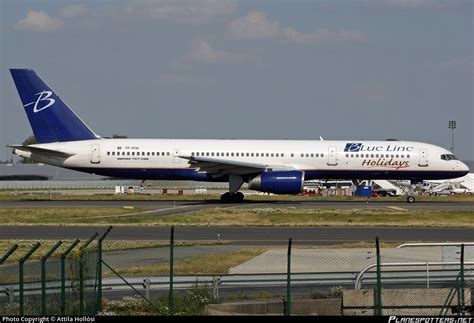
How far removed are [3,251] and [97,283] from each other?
479 inches

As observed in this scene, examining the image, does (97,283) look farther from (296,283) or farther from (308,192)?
(308,192)

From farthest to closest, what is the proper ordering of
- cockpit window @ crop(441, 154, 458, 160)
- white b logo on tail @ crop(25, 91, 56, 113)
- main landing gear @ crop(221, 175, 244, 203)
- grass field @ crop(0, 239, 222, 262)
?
cockpit window @ crop(441, 154, 458, 160) → white b logo on tail @ crop(25, 91, 56, 113) → main landing gear @ crop(221, 175, 244, 203) → grass field @ crop(0, 239, 222, 262)

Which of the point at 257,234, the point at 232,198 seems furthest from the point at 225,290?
the point at 232,198

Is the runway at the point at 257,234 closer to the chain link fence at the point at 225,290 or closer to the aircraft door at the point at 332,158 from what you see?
the chain link fence at the point at 225,290

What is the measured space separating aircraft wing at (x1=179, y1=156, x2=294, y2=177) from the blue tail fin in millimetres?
A: 7443

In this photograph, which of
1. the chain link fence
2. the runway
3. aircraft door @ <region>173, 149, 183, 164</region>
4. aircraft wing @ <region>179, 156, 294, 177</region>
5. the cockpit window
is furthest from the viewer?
the cockpit window

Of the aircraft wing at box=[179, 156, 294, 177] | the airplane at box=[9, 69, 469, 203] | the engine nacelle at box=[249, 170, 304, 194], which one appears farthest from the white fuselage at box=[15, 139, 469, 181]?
the engine nacelle at box=[249, 170, 304, 194]

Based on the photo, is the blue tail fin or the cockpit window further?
the cockpit window

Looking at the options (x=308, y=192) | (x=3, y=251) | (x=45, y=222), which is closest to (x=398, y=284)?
(x=3, y=251)

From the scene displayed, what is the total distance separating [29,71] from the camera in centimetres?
5466

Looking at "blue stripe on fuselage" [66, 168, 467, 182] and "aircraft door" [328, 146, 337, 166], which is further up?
"aircraft door" [328, 146, 337, 166]

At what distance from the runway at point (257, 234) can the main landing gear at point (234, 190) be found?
1665 centimetres

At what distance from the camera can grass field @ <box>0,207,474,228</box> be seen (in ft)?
130

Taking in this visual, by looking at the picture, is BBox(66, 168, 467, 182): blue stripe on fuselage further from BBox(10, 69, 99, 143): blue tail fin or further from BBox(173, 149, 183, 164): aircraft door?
BBox(10, 69, 99, 143): blue tail fin
